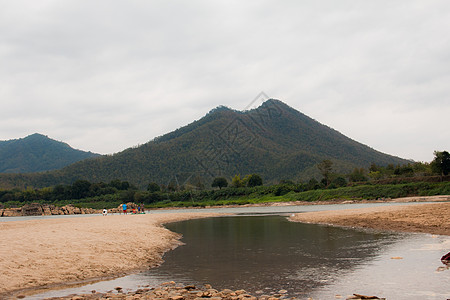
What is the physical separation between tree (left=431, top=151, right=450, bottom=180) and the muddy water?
6120cm

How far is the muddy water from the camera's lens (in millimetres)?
10875

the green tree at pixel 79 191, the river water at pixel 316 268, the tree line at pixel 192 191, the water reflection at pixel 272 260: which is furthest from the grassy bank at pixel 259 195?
the river water at pixel 316 268

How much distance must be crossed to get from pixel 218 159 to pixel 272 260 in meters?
159

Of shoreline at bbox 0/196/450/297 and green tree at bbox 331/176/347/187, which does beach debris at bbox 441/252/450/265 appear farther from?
green tree at bbox 331/176/347/187

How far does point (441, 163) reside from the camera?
242 feet

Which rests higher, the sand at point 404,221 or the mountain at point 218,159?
the mountain at point 218,159

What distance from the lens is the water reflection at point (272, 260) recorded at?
484 inches

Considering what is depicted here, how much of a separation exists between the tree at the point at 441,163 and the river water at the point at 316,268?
2416 inches

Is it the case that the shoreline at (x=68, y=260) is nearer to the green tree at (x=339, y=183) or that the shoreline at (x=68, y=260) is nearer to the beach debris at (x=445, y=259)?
the beach debris at (x=445, y=259)

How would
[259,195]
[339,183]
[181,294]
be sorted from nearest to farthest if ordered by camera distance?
[181,294] → [339,183] → [259,195]

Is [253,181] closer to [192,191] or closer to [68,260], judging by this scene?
[192,191]

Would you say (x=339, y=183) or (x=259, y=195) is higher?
(x=339, y=183)

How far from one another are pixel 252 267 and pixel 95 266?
6194mm

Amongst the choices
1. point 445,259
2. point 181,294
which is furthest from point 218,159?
point 181,294
